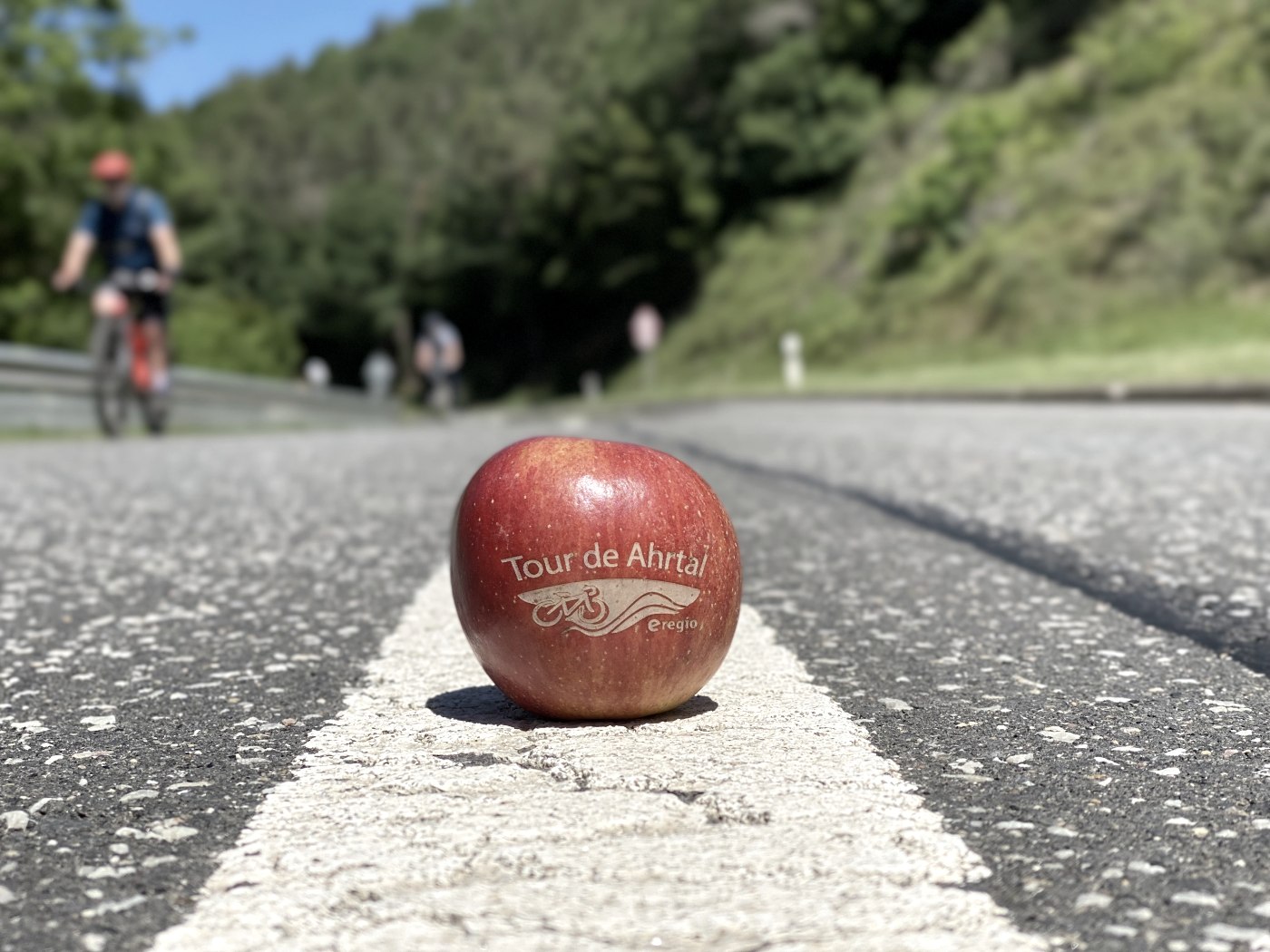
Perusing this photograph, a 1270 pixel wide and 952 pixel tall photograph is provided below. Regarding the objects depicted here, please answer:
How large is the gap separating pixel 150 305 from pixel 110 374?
2.27ft

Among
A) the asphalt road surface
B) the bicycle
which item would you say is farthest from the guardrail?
the asphalt road surface

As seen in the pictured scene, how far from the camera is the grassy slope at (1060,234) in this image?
2573 cm

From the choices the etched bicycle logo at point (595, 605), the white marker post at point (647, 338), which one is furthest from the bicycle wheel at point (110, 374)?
the white marker post at point (647, 338)

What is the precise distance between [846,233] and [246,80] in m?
86.8

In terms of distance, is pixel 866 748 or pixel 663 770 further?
pixel 866 748

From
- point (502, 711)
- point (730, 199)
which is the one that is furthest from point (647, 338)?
point (502, 711)

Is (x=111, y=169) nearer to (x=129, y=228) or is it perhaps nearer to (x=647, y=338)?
(x=129, y=228)

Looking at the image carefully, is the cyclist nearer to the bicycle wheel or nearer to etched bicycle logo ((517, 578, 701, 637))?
the bicycle wheel

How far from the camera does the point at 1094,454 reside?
8.81m

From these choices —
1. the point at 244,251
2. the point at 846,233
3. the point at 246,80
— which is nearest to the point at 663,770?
the point at 846,233

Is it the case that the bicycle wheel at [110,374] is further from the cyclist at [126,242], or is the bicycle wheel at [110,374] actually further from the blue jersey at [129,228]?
the blue jersey at [129,228]

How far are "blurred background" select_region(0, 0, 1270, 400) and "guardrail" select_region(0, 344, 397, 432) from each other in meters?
10.6

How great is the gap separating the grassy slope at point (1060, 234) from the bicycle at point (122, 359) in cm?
1182

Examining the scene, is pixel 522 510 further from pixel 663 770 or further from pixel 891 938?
pixel 891 938
